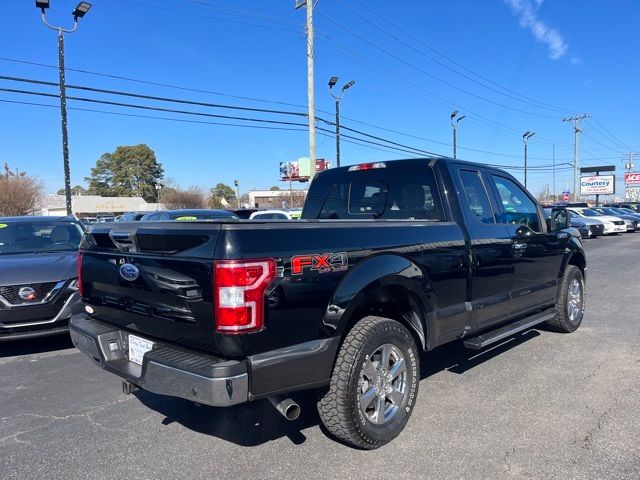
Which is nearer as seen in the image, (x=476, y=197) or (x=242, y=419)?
(x=242, y=419)

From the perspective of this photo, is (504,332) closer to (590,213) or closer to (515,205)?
(515,205)

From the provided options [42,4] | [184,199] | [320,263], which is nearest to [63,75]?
[42,4]

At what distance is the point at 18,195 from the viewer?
3931 cm

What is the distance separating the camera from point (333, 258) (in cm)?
289

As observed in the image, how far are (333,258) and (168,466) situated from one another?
1.66 metres

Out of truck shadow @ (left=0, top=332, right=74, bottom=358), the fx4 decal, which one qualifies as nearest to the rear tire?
the fx4 decal

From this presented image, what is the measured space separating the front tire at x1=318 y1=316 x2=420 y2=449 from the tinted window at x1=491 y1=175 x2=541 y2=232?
2.00m

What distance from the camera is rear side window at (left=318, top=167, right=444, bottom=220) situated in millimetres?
4176

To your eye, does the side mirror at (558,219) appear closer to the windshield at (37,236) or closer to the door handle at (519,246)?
the door handle at (519,246)

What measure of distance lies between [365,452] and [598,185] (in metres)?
64.6

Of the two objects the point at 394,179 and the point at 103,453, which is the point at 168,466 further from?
the point at 394,179

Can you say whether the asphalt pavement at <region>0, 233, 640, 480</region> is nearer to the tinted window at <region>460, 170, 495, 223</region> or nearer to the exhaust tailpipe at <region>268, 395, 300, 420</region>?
the exhaust tailpipe at <region>268, 395, 300, 420</region>

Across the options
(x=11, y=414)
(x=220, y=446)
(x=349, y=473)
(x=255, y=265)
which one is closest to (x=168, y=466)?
(x=220, y=446)

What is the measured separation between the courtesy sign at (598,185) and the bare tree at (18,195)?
60338 millimetres
